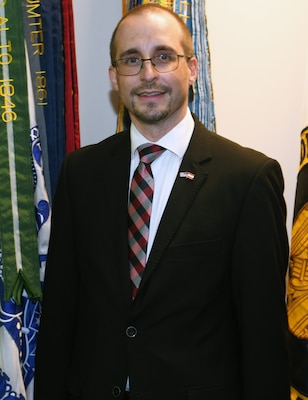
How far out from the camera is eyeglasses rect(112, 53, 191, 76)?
133 cm

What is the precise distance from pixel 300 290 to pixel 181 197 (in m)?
0.46

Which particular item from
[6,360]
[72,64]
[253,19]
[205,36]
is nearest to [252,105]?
[253,19]

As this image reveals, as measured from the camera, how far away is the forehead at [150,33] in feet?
4.35

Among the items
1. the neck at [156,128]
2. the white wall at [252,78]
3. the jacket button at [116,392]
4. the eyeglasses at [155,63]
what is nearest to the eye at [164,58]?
the eyeglasses at [155,63]

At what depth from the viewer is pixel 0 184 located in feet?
4.68

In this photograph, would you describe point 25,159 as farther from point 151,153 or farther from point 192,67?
point 192,67

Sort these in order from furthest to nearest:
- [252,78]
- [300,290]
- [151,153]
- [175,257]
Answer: [252,78]
[300,290]
[151,153]
[175,257]

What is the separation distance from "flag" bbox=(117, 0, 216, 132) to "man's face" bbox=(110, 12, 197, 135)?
24 cm

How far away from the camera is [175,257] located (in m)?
1.25

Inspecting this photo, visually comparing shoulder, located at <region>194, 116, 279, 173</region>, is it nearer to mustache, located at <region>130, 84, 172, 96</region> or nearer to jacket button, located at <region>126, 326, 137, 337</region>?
mustache, located at <region>130, 84, 172, 96</region>

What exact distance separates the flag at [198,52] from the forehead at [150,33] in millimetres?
232

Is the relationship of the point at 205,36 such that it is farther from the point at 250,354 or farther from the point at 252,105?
the point at 250,354

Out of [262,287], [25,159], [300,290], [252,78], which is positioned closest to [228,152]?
[262,287]

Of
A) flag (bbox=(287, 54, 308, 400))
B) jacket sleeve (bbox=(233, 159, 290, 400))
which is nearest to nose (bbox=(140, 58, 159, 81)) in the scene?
jacket sleeve (bbox=(233, 159, 290, 400))
